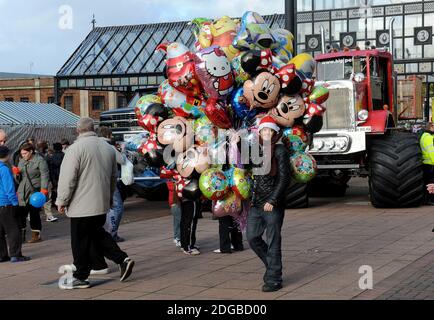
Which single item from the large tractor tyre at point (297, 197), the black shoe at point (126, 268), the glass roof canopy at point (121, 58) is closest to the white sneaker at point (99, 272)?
the black shoe at point (126, 268)

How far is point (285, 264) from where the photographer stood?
9.41 meters

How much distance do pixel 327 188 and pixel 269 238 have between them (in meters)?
11.5

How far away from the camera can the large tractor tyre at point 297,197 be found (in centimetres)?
1565

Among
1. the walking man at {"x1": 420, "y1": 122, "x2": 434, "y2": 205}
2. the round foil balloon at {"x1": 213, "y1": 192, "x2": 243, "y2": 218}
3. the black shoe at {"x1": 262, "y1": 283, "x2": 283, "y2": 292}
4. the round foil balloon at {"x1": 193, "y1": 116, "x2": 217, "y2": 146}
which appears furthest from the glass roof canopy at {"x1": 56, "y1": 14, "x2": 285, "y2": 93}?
the black shoe at {"x1": 262, "y1": 283, "x2": 283, "y2": 292}

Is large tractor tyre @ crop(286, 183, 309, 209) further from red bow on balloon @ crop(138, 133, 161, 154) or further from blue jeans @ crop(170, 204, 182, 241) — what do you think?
red bow on balloon @ crop(138, 133, 161, 154)

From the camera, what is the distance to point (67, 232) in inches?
532

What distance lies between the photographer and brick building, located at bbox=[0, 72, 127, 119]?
58781mm

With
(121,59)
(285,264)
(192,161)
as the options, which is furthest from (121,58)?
(192,161)

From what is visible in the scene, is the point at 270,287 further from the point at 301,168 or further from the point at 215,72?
the point at 215,72

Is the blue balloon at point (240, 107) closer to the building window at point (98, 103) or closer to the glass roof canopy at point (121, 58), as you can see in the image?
the glass roof canopy at point (121, 58)

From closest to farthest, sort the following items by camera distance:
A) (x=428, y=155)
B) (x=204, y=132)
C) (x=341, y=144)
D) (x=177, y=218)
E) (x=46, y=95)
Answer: (x=204, y=132) < (x=177, y=218) < (x=428, y=155) < (x=341, y=144) < (x=46, y=95)

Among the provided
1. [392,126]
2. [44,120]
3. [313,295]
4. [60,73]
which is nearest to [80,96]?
[60,73]

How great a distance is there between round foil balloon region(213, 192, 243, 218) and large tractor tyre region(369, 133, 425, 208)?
6.64m

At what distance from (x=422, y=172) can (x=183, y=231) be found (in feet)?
21.5
